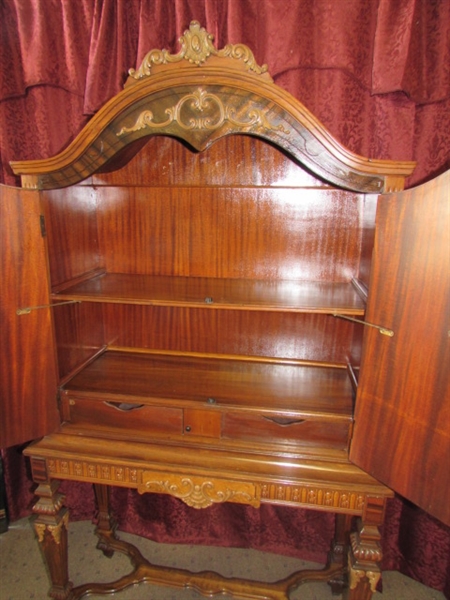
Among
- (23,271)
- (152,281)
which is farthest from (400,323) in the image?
(23,271)

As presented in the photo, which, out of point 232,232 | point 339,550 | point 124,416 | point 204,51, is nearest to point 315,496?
point 124,416

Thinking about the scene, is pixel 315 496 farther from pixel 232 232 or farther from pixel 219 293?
pixel 232 232

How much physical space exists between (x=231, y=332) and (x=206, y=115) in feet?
2.70

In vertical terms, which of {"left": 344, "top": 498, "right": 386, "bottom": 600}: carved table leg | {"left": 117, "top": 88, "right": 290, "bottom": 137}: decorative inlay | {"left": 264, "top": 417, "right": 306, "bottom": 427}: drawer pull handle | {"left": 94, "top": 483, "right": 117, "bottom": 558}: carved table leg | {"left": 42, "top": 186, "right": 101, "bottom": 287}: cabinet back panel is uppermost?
{"left": 117, "top": 88, "right": 290, "bottom": 137}: decorative inlay

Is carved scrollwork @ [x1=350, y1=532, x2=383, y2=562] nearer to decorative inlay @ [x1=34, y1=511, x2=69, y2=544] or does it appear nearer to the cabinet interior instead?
the cabinet interior

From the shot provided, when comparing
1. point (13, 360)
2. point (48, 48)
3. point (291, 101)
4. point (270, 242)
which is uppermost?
point (48, 48)

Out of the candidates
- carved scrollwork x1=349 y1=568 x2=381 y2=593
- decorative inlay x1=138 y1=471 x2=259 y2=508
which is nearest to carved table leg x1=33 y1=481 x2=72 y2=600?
decorative inlay x1=138 y1=471 x2=259 y2=508

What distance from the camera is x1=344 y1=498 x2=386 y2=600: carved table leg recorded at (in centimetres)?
110

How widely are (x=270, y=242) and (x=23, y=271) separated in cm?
86

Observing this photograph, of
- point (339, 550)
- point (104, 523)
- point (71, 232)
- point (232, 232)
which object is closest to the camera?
point (71, 232)

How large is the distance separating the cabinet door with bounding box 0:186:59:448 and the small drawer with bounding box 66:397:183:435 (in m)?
0.08

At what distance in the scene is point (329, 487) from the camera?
1.11m

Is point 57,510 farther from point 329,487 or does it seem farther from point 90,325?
point 329,487

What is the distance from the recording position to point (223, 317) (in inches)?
61.7
